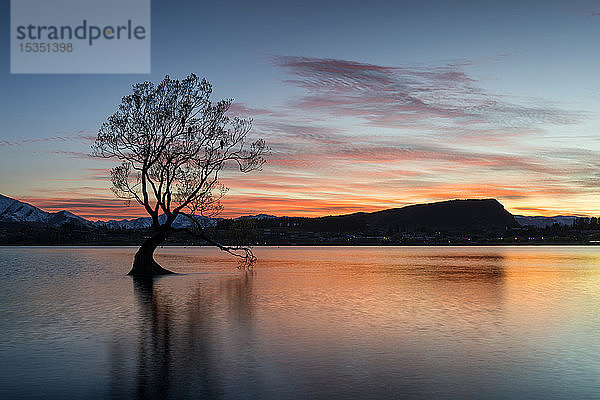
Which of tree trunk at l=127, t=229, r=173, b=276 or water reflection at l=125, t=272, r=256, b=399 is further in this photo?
tree trunk at l=127, t=229, r=173, b=276

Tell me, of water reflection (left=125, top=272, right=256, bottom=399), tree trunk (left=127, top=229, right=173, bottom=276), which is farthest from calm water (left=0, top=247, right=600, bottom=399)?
tree trunk (left=127, top=229, right=173, bottom=276)

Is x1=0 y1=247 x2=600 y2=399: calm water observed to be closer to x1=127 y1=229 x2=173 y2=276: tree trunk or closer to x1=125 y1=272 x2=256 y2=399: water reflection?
x1=125 y1=272 x2=256 y2=399: water reflection

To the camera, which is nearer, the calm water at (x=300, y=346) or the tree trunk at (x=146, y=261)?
the calm water at (x=300, y=346)

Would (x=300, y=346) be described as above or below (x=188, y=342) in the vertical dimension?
below

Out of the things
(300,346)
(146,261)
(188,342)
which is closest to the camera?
(300,346)

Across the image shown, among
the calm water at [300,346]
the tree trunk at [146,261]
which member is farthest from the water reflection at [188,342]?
the tree trunk at [146,261]

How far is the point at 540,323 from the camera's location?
3003 centimetres

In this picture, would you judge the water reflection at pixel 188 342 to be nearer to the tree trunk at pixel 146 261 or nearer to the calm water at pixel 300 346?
the calm water at pixel 300 346

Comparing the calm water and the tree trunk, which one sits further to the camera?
the tree trunk

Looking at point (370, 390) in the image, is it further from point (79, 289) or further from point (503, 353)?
point (79, 289)

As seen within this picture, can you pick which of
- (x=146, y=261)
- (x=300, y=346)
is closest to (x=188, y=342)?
(x=300, y=346)

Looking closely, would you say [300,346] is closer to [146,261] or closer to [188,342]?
[188,342]

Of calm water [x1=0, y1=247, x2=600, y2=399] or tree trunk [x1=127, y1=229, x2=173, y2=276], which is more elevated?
tree trunk [x1=127, y1=229, x2=173, y2=276]

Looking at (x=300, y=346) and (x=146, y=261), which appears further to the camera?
(x=146, y=261)
